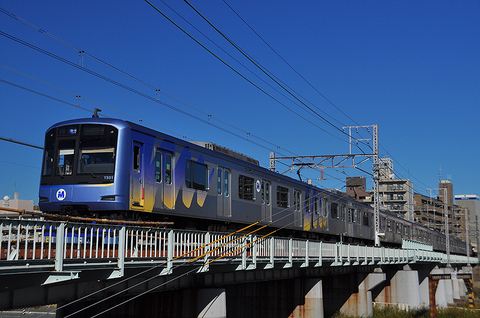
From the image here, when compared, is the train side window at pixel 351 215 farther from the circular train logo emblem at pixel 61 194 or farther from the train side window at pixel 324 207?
the circular train logo emblem at pixel 61 194

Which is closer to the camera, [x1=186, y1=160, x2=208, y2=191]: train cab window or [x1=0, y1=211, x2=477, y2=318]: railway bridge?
[x1=0, y1=211, x2=477, y2=318]: railway bridge

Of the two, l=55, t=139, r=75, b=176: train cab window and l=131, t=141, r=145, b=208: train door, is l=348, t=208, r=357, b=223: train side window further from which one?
l=55, t=139, r=75, b=176: train cab window

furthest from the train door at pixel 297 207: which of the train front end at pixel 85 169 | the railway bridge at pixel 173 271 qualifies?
the train front end at pixel 85 169

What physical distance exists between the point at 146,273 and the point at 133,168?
11.0 ft

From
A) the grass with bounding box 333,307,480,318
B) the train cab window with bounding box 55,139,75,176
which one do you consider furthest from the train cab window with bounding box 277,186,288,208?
the grass with bounding box 333,307,480,318

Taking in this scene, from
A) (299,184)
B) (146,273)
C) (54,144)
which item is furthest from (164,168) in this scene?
(299,184)

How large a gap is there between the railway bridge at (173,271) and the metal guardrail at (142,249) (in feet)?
0.07

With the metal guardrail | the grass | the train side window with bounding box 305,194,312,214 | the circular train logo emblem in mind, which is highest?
the train side window with bounding box 305,194,312,214

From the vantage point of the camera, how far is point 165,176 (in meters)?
15.4

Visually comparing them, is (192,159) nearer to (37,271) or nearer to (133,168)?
(133,168)

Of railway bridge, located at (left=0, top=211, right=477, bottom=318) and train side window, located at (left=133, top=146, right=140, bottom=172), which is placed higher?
train side window, located at (left=133, top=146, right=140, bottom=172)

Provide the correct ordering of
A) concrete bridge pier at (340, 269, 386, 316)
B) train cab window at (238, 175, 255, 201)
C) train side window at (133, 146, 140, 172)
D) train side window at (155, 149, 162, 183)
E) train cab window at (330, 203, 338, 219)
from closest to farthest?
train side window at (133, 146, 140, 172) < train side window at (155, 149, 162, 183) < train cab window at (238, 175, 255, 201) < train cab window at (330, 203, 338, 219) < concrete bridge pier at (340, 269, 386, 316)

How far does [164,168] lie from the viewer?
15391mm

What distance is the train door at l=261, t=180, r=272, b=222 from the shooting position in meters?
21.8
